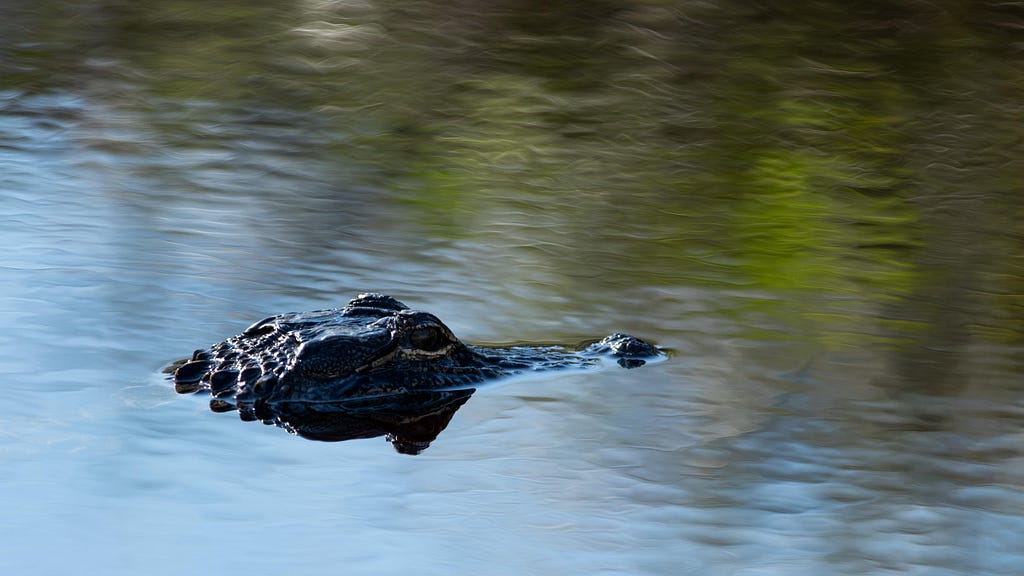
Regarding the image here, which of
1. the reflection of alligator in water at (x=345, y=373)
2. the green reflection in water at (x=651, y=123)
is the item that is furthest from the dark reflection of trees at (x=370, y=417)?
the green reflection in water at (x=651, y=123)

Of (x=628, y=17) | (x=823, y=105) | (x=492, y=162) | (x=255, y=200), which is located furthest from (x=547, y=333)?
(x=628, y=17)

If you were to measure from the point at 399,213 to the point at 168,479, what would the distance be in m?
3.56

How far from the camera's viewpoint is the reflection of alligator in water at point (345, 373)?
15.2ft

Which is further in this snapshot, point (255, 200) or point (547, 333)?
point (255, 200)

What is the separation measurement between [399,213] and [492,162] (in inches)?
53.8

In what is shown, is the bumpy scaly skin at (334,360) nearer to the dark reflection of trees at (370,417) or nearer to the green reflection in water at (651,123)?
the dark reflection of trees at (370,417)

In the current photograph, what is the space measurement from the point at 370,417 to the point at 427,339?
337 mm

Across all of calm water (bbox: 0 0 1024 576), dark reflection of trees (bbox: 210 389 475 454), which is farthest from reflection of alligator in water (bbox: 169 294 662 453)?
calm water (bbox: 0 0 1024 576)

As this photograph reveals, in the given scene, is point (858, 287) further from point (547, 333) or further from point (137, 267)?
Result: point (137, 267)

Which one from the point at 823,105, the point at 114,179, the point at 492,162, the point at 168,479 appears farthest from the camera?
the point at 823,105

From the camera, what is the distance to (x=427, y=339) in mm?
4867

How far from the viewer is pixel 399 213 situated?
7.51m

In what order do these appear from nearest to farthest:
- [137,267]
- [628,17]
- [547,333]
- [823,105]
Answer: [547,333], [137,267], [823,105], [628,17]

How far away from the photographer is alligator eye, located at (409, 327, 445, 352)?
4836 mm
